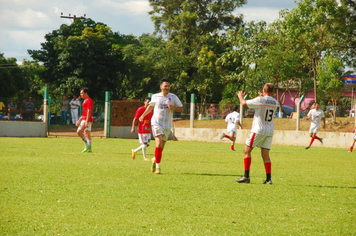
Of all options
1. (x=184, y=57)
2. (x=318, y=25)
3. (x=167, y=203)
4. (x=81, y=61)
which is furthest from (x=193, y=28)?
(x=167, y=203)

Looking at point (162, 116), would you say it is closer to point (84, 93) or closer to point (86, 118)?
point (84, 93)

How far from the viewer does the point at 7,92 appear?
61.3 m

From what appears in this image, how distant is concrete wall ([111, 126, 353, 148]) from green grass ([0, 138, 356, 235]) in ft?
50.7

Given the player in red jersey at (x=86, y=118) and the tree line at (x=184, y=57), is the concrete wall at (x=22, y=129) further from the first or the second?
the tree line at (x=184, y=57)

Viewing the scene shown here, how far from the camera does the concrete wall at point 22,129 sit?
28.8m

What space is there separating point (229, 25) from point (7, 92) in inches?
1069

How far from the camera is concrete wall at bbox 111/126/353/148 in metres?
26.7

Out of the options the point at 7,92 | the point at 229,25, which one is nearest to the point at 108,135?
the point at 229,25

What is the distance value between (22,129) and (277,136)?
545 inches

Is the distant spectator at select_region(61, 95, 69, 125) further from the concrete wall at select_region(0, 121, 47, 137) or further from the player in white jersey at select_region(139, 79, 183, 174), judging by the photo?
the player in white jersey at select_region(139, 79, 183, 174)

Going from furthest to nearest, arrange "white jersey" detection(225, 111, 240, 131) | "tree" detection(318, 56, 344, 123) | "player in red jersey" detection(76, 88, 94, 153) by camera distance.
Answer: "tree" detection(318, 56, 344, 123)
"white jersey" detection(225, 111, 240, 131)
"player in red jersey" detection(76, 88, 94, 153)

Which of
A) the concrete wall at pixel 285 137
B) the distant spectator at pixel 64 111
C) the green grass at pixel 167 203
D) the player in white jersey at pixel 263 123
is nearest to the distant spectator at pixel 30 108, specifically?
the distant spectator at pixel 64 111

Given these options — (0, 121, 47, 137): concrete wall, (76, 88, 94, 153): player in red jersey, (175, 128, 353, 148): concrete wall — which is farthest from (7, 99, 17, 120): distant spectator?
(76, 88, 94, 153): player in red jersey

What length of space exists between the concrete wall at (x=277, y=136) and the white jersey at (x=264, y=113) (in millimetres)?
17440
